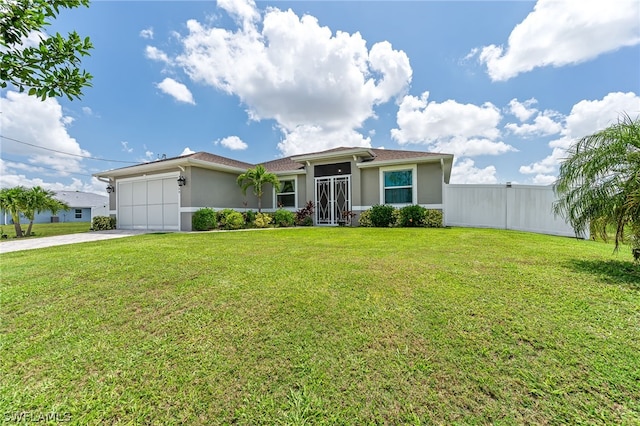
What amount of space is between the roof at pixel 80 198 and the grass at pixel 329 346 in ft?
135

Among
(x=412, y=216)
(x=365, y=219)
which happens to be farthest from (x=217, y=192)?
(x=412, y=216)

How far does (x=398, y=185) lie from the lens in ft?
45.6

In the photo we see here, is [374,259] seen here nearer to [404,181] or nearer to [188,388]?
[188,388]

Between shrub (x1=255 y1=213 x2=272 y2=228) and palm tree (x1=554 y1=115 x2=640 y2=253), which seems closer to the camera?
palm tree (x1=554 y1=115 x2=640 y2=253)

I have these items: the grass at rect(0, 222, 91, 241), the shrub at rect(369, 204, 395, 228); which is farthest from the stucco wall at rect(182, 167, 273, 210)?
the grass at rect(0, 222, 91, 241)

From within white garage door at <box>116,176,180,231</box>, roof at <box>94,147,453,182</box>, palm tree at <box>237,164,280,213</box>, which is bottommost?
white garage door at <box>116,176,180,231</box>

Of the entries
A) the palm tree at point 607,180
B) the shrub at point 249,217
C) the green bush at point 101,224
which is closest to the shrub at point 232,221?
the shrub at point 249,217

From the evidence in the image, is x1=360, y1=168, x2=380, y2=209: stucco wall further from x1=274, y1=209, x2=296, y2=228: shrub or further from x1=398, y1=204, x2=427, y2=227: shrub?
x1=274, y1=209, x2=296, y2=228: shrub

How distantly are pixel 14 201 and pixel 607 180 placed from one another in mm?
22123

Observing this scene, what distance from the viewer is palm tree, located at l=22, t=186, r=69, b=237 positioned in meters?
13.4

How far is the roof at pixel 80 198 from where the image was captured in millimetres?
36156

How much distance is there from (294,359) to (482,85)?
52.3 feet

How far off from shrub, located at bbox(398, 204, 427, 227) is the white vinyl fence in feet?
4.54

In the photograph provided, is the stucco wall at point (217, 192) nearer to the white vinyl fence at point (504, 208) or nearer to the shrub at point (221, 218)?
the shrub at point (221, 218)
